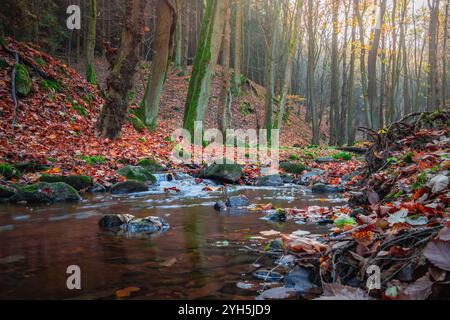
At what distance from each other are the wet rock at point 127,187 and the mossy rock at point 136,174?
29.8 inches

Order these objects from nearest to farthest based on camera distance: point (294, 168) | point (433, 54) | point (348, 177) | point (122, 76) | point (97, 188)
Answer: point (97, 188), point (348, 177), point (122, 76), point (294, 168), point (433, 54)

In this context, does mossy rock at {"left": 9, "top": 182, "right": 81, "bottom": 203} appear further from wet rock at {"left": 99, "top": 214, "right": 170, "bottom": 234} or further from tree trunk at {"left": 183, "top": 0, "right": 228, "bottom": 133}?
tree trunk at {"left": 183, "top": 0, "right": 228, "bottom": 133}

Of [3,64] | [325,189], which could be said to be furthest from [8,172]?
[325,189]

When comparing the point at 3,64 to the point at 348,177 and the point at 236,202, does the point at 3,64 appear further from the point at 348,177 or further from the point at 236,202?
the point at 348,177

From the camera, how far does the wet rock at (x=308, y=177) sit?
10353mm

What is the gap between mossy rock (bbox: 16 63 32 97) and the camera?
1093cm

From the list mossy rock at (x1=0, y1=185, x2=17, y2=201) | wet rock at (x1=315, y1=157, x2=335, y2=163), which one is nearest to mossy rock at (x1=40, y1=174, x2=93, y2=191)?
mossy rock at (x1=0, y1=185, x2=17, y2=201)

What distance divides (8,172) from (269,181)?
582 centimetres

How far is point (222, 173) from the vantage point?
1010 cm

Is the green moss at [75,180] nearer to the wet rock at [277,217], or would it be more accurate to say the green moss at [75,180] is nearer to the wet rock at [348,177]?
the wet rock at [277,217]

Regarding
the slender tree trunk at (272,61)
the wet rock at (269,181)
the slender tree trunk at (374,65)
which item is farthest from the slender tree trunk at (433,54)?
the wet rock at (269,181)

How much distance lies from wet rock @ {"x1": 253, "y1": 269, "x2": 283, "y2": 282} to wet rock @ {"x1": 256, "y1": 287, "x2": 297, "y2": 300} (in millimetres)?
227
